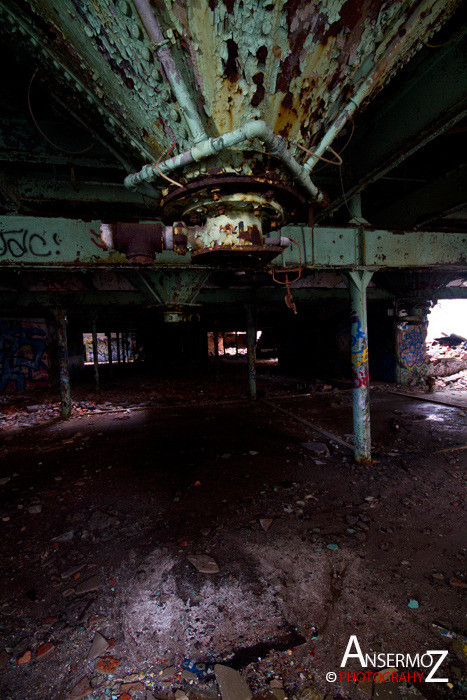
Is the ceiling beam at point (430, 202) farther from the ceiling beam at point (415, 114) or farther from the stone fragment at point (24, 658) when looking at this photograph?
the stone fragment at point (24, 658)

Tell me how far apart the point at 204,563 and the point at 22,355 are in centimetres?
1117

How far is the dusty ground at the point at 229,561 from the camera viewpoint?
1.62 meters

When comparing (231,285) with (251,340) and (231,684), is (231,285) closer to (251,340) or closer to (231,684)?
(251,340)

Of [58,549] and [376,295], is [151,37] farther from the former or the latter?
[376,295]

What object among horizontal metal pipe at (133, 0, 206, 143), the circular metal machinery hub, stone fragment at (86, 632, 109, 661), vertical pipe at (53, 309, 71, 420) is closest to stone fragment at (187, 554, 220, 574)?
stone fragment at (86, 632, 109, 661)

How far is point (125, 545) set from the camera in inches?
101

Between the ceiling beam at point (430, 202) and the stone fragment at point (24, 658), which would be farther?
the ceiling beam at point (430, 202)

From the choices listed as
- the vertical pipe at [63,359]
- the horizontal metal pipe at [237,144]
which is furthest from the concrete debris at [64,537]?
the vertical pipe at [63,359]

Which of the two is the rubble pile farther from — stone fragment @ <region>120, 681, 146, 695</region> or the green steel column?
stone fragment @ <region>120, 681, 146, 695</region>

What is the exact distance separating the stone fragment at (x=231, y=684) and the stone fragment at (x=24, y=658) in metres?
0.99

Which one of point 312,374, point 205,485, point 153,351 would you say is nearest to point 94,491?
point 205,485

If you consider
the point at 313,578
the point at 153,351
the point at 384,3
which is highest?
the point at 384,3

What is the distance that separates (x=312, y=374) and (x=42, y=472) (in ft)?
34.2

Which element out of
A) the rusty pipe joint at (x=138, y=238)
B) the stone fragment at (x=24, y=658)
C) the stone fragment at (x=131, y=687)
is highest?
the rusty pipe joint at (x=138, y=238)
